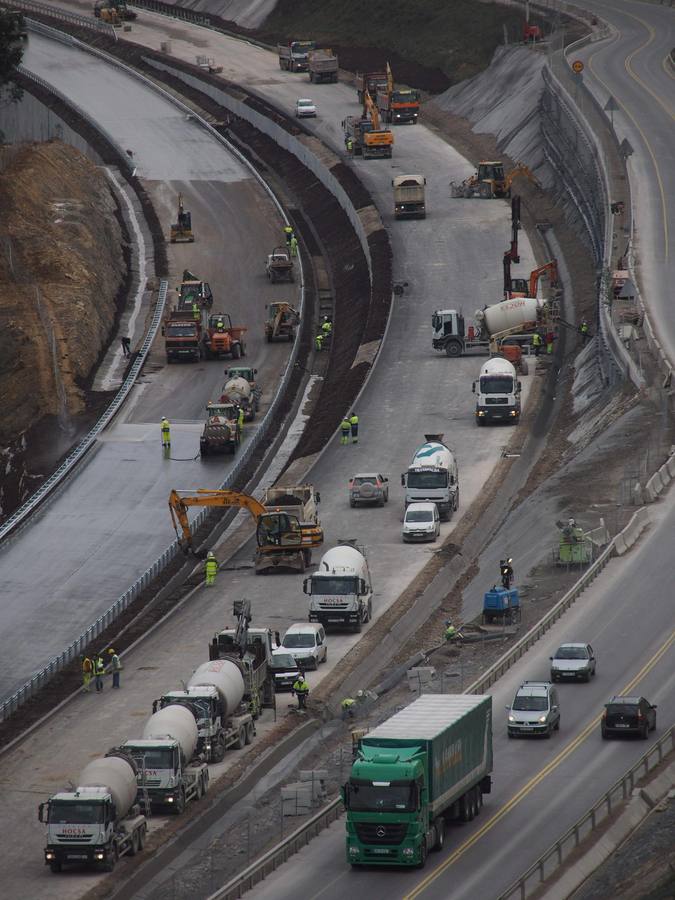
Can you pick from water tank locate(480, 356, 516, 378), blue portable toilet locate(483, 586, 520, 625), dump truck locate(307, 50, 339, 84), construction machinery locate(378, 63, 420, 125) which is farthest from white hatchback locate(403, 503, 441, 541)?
dump truck locate(307, 50, 339, 84)

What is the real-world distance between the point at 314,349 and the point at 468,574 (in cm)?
4017

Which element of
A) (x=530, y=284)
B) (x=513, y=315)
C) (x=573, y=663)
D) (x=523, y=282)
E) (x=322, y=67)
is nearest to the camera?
(x=573, y=663)

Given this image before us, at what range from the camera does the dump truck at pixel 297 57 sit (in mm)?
170750

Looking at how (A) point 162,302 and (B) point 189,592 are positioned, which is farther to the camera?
(A) point 162,302

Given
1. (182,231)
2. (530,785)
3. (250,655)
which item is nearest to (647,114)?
(182,231)

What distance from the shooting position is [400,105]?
14850 centimetres

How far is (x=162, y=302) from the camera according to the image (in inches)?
4663

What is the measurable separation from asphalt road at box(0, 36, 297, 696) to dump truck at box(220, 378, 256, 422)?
1.53 m

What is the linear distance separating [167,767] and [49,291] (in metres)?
69.3

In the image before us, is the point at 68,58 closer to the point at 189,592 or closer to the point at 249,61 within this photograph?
the point at 249,61

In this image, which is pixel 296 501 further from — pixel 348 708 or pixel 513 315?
pixel 513 315

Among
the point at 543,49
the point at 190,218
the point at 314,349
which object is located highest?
the point at 543,49

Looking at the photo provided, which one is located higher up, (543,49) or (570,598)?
(543,49)

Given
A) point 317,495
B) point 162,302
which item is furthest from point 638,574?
point 162,302
